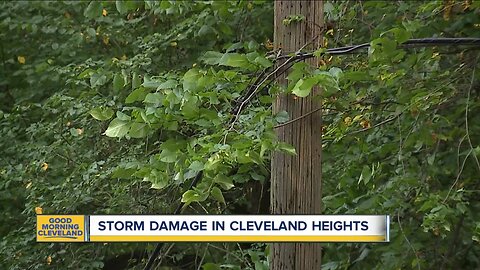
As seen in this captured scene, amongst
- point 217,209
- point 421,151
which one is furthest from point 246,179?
point 421,151

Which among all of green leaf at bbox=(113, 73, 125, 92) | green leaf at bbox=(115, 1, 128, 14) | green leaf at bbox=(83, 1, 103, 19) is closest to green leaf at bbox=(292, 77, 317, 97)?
green leaf at bbox=(113, 73, 125, 92)

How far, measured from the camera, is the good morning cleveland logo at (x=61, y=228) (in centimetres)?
363

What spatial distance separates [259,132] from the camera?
2.85m

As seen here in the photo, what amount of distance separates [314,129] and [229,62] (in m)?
0.42

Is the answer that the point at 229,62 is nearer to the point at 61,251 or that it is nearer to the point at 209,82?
the point at 209,82

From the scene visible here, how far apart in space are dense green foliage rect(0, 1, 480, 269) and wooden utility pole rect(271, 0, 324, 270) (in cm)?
10

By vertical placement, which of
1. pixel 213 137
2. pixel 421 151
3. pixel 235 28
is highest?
pixel 235 28

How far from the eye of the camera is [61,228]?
12.1 ft

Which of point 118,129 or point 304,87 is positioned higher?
point 304,87

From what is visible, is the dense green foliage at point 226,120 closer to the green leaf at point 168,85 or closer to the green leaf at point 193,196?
the green leaf at point 168,85

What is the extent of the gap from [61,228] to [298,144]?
1.15 m

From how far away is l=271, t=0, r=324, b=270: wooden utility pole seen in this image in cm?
315

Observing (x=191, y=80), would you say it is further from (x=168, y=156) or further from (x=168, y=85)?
(x=168, y=156)

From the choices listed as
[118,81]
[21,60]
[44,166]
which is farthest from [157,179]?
[21,60]
